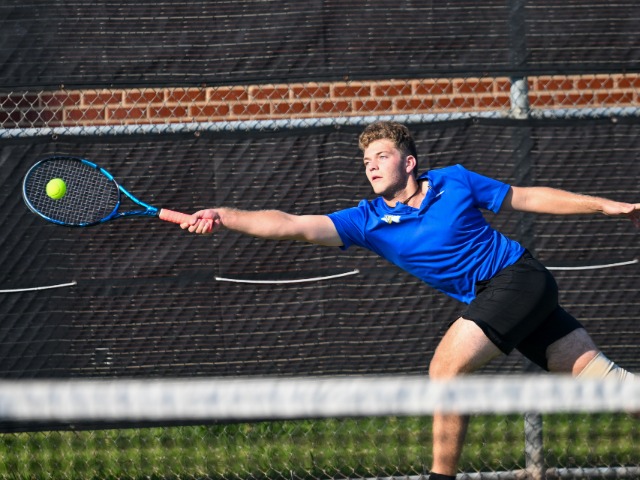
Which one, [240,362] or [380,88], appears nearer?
[240,362]

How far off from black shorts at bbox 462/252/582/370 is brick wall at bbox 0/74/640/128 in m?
1.25

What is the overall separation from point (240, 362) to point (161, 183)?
88 cm

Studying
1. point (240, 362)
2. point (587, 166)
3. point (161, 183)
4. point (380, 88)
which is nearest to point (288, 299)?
point (240, 362)

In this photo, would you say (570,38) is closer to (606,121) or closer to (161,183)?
(606,121)

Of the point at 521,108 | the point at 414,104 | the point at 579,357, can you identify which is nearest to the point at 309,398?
the point at 579,357

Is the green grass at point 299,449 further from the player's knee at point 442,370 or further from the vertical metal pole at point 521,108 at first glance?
the player's knee at point 442,370

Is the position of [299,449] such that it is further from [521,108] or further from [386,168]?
[521,108]

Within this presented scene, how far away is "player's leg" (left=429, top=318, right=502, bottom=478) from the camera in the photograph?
3.78 metres

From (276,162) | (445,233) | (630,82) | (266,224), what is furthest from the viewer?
(630,82)

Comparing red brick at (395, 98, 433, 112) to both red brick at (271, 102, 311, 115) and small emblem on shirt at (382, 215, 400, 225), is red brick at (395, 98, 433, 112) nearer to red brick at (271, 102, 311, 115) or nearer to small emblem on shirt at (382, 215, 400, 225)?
red brick at (271, 102, 311, 115)

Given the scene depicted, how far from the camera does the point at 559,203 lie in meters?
4.08

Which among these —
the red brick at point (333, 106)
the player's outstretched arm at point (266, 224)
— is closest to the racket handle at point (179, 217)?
the player's outstretched arm at point (266, 224)

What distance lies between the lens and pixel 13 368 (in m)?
4.82

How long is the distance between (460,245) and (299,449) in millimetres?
1680
